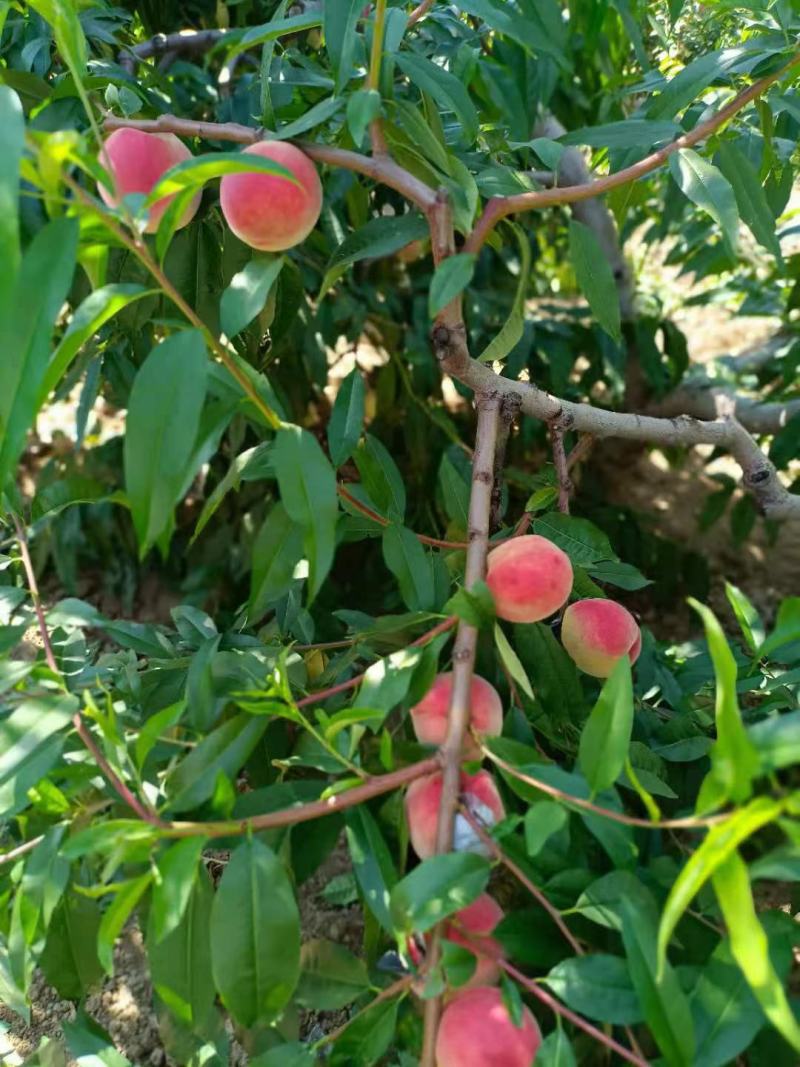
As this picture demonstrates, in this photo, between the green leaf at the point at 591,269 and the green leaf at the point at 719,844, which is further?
the green leaf at the point at 591,269

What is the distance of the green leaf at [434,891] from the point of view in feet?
1.79

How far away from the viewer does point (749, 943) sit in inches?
17.4

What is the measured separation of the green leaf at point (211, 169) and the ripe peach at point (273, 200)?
130 mm

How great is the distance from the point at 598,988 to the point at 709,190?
1.85 feet

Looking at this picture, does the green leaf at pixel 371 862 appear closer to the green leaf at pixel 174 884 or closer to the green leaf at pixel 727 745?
the green leaf at pixel 174 884

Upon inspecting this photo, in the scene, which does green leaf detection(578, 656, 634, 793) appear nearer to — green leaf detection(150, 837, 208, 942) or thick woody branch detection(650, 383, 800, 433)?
green leaf detection(150, 837, 208, 942)

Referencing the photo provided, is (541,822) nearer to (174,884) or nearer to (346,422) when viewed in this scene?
(174,884)

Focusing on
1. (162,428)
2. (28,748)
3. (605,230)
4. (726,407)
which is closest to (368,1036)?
(28,748)

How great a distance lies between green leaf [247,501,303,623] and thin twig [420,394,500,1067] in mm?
123

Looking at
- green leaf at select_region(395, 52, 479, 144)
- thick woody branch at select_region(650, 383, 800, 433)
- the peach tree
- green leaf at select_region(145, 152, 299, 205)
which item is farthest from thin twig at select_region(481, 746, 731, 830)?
thick woody branch at select_region(650, 383, 800, 433)

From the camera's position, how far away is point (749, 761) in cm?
46

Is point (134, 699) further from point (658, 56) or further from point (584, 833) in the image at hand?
point (658, 56)

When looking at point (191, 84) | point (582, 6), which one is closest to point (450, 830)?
point (582, 6)

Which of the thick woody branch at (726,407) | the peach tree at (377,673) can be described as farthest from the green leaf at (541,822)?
the thick woody branch at (726,407)
